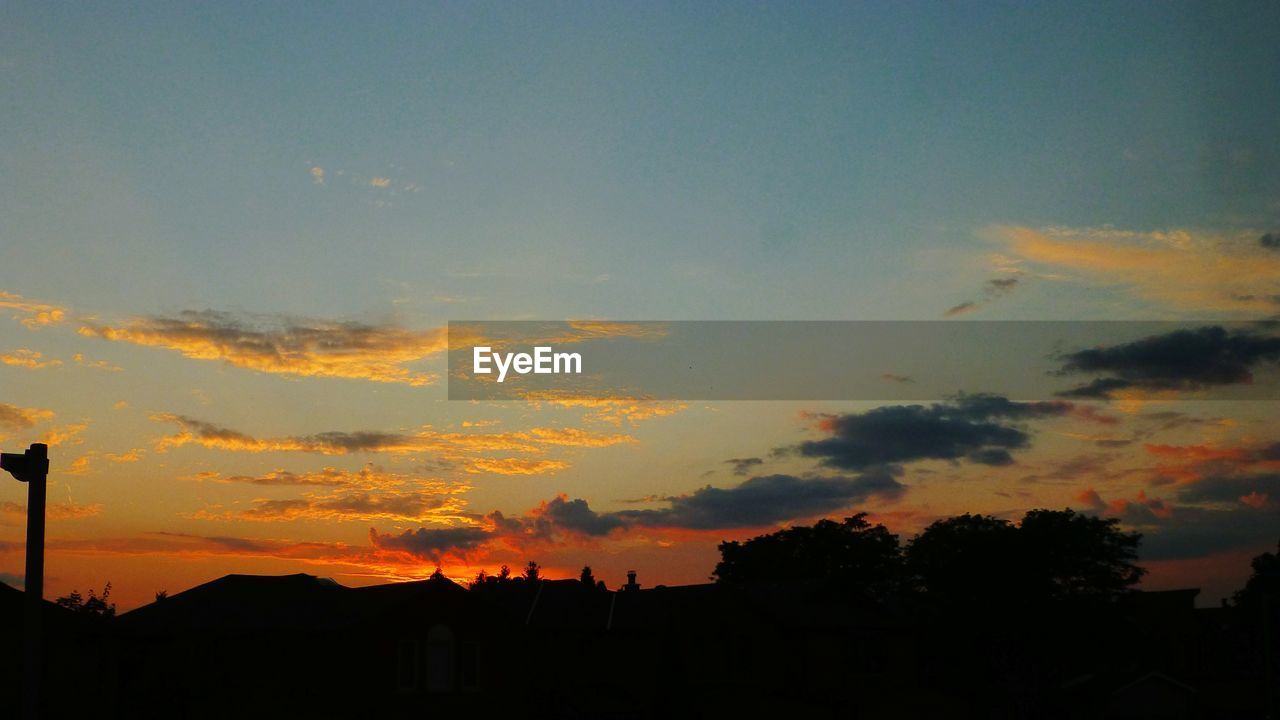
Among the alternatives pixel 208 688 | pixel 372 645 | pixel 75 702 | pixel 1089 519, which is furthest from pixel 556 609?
pixel 1089 519

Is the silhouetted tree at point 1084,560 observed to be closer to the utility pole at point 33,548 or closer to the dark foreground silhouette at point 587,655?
the dark foreground silhouette at point 587,655

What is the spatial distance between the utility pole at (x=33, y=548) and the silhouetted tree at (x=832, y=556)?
334 ft

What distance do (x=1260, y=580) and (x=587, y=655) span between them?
11357 cm

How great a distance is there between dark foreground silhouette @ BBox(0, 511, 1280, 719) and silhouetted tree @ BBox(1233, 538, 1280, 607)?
59.3 m

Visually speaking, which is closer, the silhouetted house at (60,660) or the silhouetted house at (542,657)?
the silhouetted house at (542,657)

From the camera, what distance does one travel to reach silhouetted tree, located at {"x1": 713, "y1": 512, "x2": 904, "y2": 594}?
11969 cm

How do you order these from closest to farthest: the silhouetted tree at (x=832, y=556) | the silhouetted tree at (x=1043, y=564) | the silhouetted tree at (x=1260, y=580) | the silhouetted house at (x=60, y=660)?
1. the silhouetted house at (x=60, y=660)
2. the silhouetted tree at (x=1043, y=564)
3. the silhouetted tree at (x=832, y=556)
4. the silhouetted tree at (x=1260, y=580)

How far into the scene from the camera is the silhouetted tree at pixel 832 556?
4712 inches

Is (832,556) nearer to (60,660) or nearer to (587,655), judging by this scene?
(587,655)

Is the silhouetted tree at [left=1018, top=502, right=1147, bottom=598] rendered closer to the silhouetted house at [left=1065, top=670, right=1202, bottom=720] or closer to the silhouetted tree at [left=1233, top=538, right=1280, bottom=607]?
the silhouetted house at [left=1065, top=670, right=1202, bottom=720]

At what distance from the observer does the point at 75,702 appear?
52.7m

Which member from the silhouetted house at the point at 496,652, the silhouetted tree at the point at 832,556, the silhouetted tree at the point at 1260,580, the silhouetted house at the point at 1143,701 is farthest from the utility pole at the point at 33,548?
the silhouetted tree at the point at 1260,580

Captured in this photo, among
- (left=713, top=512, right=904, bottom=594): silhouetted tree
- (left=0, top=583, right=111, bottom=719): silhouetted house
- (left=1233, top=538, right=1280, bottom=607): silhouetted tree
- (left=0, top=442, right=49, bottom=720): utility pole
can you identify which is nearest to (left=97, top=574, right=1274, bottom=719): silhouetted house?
(left=0, top=583, right=111, bottom=719): silhouetted house

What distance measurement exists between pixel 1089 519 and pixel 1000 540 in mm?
6781
